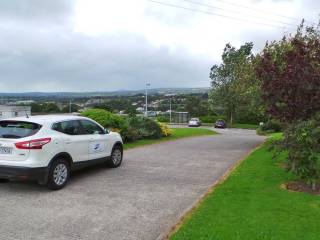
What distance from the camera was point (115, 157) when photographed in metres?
11.9

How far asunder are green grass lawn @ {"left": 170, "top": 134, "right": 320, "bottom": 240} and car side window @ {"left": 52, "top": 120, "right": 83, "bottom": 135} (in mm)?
3557

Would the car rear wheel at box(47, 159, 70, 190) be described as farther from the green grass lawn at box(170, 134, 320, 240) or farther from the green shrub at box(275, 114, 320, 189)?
the green shrub at box(275, 114, 320, 189)

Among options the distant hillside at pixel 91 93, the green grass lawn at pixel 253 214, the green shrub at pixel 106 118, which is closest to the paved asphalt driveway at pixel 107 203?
the green grass lawn at pixel 253 214

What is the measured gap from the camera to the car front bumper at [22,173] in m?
8.19

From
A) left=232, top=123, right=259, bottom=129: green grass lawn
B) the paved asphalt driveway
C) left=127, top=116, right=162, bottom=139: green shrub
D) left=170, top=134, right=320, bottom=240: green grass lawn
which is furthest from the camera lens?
left=232, top=123, right=259, bottom=129: green grass lawn

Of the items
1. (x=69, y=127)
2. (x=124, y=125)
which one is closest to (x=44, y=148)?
(x=69, y=127)

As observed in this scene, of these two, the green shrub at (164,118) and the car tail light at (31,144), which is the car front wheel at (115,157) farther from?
the green shrub at (164,118)

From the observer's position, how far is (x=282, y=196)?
796cm

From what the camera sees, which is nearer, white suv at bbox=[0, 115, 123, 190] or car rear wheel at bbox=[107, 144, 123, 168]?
white suv at bbox=[0, 115, 123, 190]

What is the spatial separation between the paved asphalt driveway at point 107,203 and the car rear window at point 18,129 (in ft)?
3.83

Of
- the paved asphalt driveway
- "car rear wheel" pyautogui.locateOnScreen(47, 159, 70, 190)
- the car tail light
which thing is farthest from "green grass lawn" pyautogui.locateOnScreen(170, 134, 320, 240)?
the car tail light

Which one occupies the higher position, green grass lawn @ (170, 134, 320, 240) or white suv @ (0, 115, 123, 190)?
white suv @ (0, 115, 123, 190)

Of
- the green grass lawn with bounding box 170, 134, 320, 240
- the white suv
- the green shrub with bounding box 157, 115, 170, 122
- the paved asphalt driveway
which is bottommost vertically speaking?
the green shrub with bounding box 157, 115, 170, 122

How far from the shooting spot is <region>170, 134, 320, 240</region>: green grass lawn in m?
5.72
